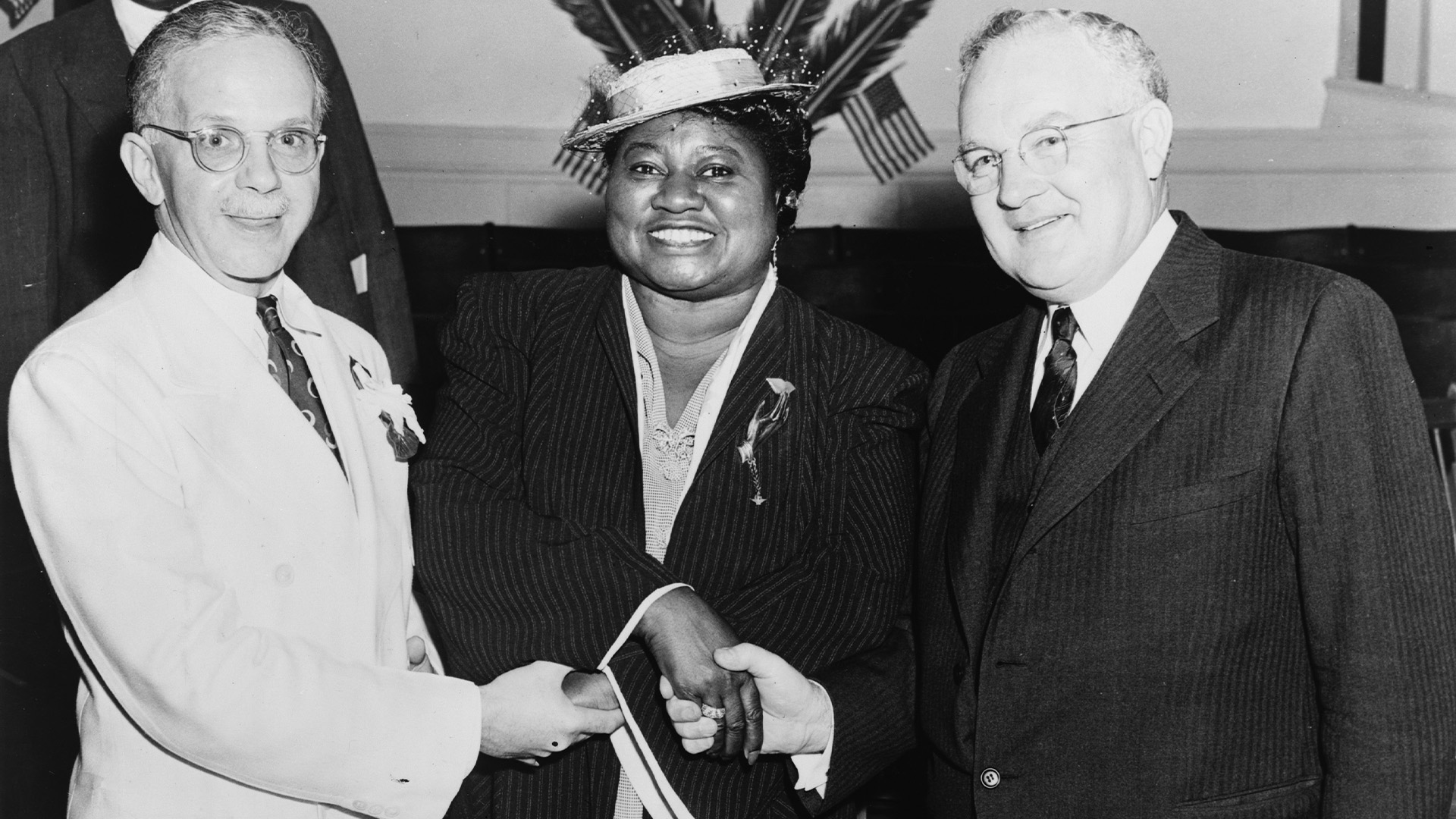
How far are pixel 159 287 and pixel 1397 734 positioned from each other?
1.87 m

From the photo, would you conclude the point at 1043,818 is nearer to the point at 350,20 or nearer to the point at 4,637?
the point at 4,637

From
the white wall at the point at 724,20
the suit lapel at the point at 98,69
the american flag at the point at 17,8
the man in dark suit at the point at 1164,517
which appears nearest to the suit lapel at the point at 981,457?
the man in dark suit at the point at 1164,517

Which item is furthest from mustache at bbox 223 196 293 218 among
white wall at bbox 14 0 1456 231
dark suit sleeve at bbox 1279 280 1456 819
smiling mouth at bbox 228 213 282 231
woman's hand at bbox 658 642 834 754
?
white wall at bbox 14 0 1456 231

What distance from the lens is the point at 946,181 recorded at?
179 inches

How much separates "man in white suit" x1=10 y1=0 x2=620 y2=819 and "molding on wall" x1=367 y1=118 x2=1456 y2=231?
2.56 m

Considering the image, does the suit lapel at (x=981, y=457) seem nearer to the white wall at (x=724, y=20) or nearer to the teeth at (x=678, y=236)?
the teeth at (x=678, y=236)

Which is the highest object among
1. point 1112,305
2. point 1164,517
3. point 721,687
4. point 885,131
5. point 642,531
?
point 885,131

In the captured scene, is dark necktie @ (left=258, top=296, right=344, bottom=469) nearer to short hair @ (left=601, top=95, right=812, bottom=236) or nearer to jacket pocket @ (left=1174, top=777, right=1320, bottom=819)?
short hair @ (left=601, top=95, right=812, bottom=236)

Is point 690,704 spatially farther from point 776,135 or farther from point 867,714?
point 776,135

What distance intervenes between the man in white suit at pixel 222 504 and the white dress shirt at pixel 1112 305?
108 cm

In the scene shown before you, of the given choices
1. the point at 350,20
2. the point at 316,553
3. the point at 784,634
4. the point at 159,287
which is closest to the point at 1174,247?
the point at 784,634

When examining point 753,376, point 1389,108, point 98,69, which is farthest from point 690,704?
point 1389,108

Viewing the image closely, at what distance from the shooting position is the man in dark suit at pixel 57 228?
282 centimetres

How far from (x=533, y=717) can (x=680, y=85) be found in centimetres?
112
